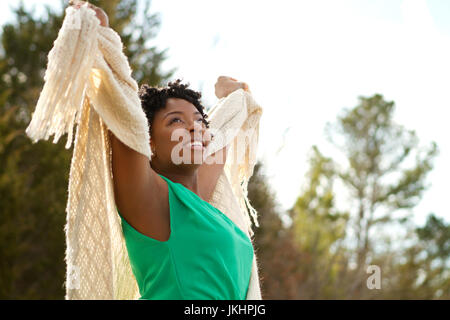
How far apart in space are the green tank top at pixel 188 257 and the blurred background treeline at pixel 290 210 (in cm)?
571

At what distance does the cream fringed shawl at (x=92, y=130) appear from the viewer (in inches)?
53.3

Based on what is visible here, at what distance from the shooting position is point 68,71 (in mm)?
1354

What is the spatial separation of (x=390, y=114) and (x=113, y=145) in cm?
1718

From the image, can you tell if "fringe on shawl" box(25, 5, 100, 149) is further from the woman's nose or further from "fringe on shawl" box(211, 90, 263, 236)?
"fringe on shawl" box(211, 90, 263, 236)

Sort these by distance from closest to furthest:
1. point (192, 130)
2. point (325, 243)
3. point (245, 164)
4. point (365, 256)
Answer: point (192, 130) < point (245, 164) < point (325, 243) < point (365, 256)

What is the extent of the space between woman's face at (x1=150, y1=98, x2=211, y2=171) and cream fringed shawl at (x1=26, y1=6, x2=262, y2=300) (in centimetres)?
28

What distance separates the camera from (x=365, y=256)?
50.5 feet

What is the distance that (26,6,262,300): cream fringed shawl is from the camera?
53.3 inches

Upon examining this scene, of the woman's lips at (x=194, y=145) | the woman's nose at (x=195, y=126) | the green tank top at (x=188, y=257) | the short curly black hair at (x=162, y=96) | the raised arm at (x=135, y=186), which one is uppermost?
the short curly black hair at (x=162, y=96)

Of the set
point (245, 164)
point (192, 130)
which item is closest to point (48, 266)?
point (245, 164)

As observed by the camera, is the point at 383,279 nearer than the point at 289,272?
No

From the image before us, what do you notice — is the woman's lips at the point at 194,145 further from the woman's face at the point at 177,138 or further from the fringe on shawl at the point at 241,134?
the fringe on shawl at the point at 241,134

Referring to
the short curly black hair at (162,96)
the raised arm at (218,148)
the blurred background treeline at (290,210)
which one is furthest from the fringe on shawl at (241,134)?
the blurred background treeline at (290,210)
